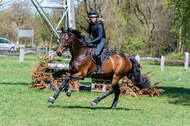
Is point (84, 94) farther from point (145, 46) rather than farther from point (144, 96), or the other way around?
point (145, 46)

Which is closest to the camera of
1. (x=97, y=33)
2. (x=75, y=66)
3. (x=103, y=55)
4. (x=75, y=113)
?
(x=75, y=113)

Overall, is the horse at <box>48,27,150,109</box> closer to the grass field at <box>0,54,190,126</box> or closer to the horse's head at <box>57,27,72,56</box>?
the horse's head at <box>57,27,72,56</box>

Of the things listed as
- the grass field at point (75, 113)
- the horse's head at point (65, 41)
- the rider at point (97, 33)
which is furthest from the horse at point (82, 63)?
the grass field at point (75, 113)

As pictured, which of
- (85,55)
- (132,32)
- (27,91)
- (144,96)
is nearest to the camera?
(85,55)

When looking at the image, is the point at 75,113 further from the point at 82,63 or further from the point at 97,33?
the point at 97,33

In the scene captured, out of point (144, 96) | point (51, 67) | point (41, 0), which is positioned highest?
point (41, 0)

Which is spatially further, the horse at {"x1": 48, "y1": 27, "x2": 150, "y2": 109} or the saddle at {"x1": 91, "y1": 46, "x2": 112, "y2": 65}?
the saddle at {"x1": 91, "y1": 46, "x2": 112, "y2": 65}

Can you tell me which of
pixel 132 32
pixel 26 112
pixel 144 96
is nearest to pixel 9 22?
pixel 132 32

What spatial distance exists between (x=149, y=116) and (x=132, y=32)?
122 feet

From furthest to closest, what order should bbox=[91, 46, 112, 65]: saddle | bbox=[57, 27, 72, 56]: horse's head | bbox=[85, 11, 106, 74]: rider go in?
bbox=[91, 46, 112, 65]: saddle, bbox=[85, 11, 106, 74]: rider, bbox=[57, 27, 72, 56]: horse's head

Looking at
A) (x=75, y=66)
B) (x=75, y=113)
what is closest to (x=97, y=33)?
(x=75, y=66)

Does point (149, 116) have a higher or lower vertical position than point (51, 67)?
lower

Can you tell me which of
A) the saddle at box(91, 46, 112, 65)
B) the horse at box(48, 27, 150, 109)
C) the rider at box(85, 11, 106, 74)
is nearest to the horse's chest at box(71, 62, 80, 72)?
the horse at box(48, 27, 150, 109)

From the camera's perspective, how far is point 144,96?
570 inches
